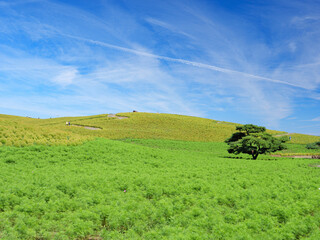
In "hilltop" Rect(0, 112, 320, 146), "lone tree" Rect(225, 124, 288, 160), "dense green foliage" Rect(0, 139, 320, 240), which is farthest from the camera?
"lone tree" Rect(225, 124, 288, 160)

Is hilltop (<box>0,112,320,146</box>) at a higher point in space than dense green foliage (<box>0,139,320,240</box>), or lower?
higher

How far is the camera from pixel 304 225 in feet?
27.6

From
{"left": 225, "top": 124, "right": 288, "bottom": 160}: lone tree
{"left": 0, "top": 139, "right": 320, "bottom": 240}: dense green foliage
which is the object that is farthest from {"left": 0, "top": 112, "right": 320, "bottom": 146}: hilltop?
{"left": 225, "top": 124, "right": 288, "bottom": 160}: lone tree

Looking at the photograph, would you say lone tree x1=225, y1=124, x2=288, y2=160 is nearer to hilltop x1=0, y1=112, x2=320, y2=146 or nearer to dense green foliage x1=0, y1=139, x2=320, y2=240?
dense green foliage x1=0, y1=139, x2=320, y2=240

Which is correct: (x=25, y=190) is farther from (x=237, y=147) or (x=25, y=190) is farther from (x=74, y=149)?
(x=237, y=147)

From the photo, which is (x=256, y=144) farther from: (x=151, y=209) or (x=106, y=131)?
(x=106, y=131)

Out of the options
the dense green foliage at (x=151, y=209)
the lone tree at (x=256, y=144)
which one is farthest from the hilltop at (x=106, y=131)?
the lone tree at (x=256, y=144)

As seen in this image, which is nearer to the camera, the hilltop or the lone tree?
the hilltop

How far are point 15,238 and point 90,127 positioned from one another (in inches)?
2608

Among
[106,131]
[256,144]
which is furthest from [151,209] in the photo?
[106,131]

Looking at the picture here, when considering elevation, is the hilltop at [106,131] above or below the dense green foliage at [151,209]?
above

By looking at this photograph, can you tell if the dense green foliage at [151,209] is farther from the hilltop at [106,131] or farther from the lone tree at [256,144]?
the lone tree at [256,144]

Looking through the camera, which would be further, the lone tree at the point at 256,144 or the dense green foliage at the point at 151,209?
the lone tree at the point at 256,144

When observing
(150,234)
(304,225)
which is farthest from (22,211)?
(304,225)
